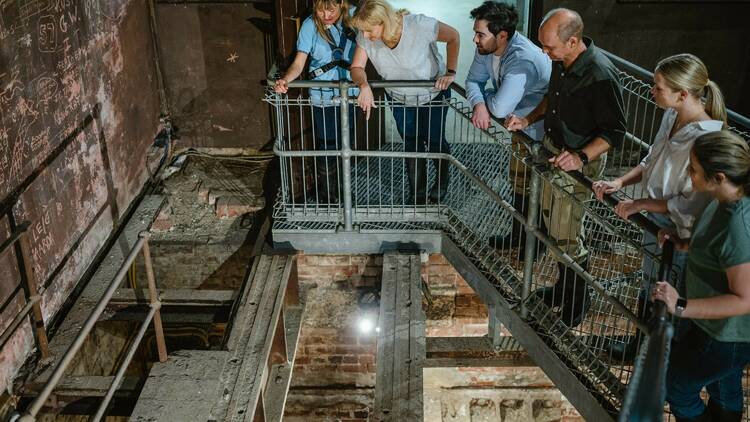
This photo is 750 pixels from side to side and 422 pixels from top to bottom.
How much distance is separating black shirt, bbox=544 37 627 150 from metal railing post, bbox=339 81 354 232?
172 centimetres

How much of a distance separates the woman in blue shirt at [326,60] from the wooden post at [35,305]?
7.17 feet

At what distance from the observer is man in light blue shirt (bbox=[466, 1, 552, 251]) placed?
16.0ft

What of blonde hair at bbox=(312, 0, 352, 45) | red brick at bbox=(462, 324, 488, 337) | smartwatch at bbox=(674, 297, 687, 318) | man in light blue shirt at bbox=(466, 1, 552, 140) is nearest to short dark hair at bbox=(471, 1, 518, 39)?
man in light blue shirt at bbox=(466, 1, 552, 140)

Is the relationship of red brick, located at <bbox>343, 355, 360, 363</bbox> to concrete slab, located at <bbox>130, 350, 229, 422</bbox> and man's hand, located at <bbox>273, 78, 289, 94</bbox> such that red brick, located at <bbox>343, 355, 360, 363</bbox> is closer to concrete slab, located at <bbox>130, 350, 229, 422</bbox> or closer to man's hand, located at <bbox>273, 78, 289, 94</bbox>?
concrete slab, located at <bbox>130, 350, 229, 422</bbox>

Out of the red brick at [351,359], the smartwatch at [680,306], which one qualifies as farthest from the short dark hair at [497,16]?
the red brick at [351,359]

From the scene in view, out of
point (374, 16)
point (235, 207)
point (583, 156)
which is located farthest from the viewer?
point (235, 207)

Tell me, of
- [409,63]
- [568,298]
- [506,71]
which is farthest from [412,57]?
[568,298]

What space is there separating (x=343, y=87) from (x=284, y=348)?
2229 millimetres

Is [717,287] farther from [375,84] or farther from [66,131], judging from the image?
[66,131]

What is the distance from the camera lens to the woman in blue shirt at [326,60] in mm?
5657

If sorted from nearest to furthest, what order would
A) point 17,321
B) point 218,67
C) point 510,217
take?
point 17,321, point 510,217, point 218,67

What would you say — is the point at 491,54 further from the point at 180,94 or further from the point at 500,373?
the point at 180,94

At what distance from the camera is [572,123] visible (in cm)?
455

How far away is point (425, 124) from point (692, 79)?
2.55 meters
